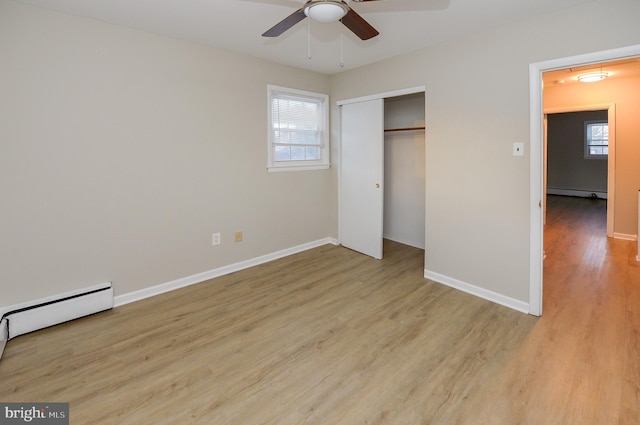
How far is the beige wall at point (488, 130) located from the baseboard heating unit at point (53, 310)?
317cm

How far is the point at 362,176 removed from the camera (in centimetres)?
425

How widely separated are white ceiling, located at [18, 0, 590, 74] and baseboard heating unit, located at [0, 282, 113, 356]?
2238 millimetres

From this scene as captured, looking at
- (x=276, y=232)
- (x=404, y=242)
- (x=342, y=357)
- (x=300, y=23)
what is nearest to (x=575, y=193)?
(x=404, y=242)

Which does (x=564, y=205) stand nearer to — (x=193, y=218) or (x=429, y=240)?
(x=429, y=240)

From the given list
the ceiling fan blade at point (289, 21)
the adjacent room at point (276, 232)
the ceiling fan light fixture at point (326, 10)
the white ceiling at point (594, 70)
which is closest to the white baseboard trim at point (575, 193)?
the white ceiling at point (594, 70)

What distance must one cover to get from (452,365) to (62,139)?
3.33 m

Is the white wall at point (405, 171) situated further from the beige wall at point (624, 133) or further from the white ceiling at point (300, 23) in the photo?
the beige wall at point (624, 133)

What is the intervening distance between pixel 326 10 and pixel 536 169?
6.77 feet

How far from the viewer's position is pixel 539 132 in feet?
8.58

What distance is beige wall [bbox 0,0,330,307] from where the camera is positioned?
242cm

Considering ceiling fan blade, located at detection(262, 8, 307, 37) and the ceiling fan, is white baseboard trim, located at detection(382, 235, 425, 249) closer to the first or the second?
the ceiling fan

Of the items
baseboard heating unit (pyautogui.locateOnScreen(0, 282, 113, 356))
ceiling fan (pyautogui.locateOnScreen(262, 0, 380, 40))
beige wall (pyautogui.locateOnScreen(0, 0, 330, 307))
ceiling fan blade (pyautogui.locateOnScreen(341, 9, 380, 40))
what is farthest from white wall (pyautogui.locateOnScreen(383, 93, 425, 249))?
baseboard heating unit (pyautogui.locateOnScreen(0, 282, 113, 356))

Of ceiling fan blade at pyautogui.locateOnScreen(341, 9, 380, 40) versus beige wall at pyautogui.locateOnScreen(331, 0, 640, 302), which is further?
beige wall at pyautogui.locateOnScreen(331, 0, 640, 302)

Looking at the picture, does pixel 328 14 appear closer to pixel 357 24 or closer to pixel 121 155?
pixel 357 24
